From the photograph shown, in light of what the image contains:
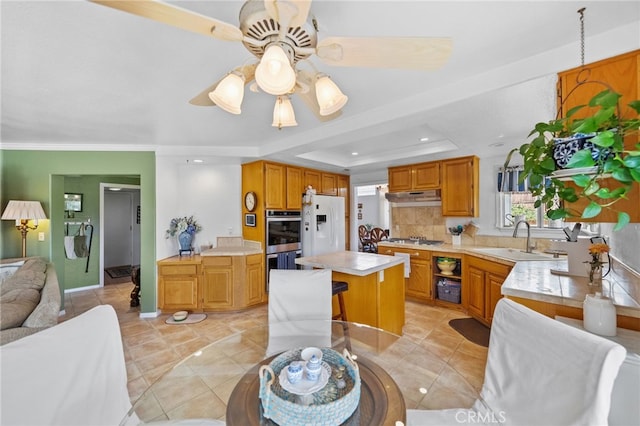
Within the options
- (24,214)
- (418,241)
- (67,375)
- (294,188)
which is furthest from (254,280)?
(24,214)

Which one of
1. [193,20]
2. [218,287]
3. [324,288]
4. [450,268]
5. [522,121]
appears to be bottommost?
[218,287]

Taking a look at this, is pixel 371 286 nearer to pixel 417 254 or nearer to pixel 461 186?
pixel 417 254

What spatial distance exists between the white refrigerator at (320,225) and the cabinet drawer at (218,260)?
4.19 feet

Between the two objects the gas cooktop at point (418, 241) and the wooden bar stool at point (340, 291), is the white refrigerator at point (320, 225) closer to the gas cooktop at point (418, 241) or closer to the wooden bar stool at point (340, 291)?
the gas cooktop at point (418, 241)

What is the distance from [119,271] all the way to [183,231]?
340 centimetres

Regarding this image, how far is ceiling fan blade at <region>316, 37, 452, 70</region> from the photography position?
0.89 metres

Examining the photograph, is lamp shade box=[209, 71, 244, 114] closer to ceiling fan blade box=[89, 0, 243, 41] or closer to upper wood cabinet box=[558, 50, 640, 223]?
ceiling fan blade box=[89, 0, 243, 41]

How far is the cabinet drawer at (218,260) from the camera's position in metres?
3.50

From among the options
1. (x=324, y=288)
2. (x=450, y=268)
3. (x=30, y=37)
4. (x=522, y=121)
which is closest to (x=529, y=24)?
(x=522, y=121)

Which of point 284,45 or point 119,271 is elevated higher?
point 284,45

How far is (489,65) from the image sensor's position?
1571mm

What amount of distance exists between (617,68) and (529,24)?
49 cm

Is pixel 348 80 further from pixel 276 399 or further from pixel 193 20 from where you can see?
pixel 276 399

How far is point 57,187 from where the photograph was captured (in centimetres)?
344
